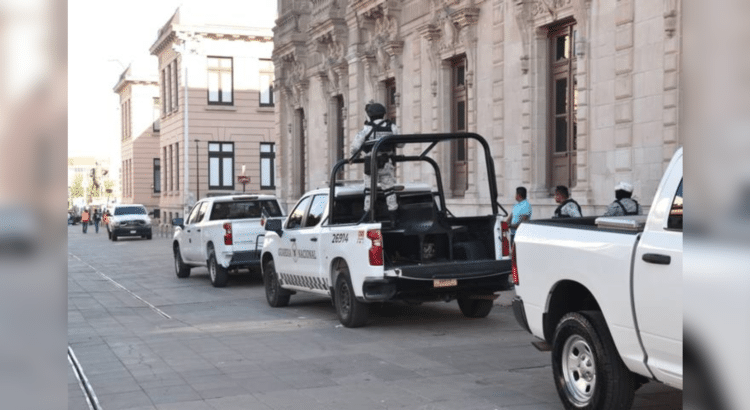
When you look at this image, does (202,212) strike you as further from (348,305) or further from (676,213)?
(676,213)

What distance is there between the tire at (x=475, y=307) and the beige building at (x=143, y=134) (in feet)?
203

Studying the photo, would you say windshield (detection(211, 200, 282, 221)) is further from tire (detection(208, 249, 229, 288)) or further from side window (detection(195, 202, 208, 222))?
tire (detection(208, 249, 229, 288))

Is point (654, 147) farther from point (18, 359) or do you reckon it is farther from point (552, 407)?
point (18, 359)

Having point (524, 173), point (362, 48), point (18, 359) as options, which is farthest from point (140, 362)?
point (362, 48)

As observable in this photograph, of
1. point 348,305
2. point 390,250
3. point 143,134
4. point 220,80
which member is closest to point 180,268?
point 390,250

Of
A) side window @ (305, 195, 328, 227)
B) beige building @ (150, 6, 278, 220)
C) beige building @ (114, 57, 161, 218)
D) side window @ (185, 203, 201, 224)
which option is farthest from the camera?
beige building @ (114, 57, 161, 218)

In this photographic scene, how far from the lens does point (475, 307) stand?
506 inches

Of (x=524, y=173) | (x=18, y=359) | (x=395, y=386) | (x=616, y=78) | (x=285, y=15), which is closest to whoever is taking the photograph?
(x=18, y=359)

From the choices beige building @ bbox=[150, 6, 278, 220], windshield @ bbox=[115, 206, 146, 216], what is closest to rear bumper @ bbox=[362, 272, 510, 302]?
windshield @ bbox=[115, 206, 146, 216]

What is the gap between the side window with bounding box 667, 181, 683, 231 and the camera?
221 inches

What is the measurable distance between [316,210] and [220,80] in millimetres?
43561

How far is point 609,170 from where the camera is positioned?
54.7ft

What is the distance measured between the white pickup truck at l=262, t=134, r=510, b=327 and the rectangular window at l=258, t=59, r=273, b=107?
42975 mm

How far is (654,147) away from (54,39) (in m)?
15.1
